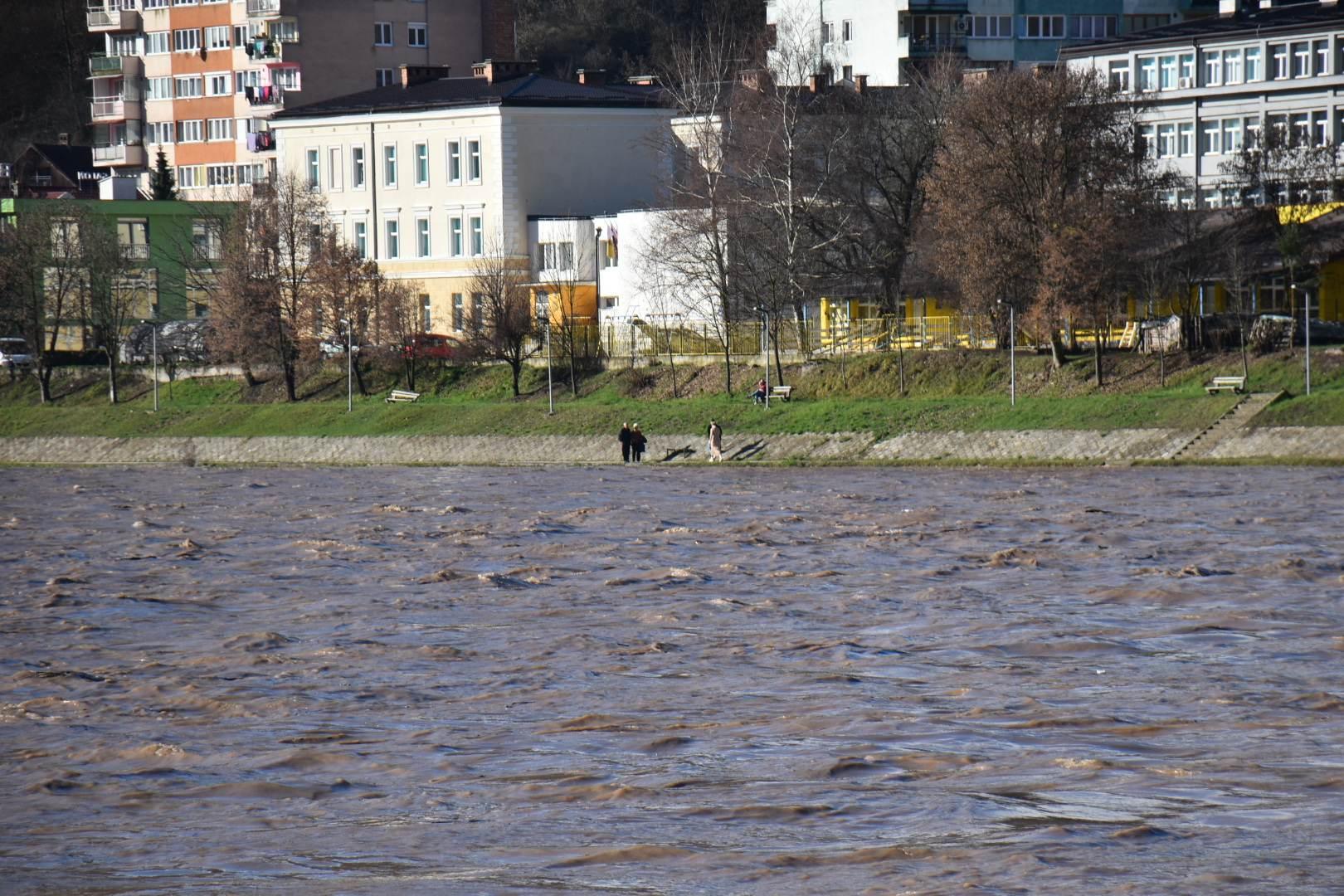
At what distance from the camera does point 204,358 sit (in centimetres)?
8544

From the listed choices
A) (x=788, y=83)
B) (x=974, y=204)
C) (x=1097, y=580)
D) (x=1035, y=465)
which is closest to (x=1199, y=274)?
(x=974, y=204)

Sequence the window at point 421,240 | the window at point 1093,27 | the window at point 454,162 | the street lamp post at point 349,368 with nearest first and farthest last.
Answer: the street lamp post at point 349,368
the window at point 454,162
the window at point 421,240
the window at point 1093,27

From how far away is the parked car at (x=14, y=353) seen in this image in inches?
3484

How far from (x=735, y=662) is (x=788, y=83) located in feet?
184

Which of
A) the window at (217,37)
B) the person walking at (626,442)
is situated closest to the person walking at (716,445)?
the person walking at (626,442)

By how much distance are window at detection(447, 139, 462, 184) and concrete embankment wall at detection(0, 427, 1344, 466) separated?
61.9 feet

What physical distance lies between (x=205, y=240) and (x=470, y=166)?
1754cm

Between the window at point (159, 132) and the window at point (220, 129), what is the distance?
3436 mm

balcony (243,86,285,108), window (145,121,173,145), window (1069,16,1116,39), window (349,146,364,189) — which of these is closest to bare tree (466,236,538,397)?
window (349,146,364,189)

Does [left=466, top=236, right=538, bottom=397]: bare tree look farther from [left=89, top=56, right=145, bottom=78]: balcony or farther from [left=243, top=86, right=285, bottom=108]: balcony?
[left=89, top=56, right=145, bottom=78]: balcony

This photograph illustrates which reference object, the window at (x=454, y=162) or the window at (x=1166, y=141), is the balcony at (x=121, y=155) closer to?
the window at (x=454, y=162)

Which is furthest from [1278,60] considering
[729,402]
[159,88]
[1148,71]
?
[159,88]

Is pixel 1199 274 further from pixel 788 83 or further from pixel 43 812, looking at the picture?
pixel 43 812

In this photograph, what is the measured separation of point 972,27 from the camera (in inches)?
4373
